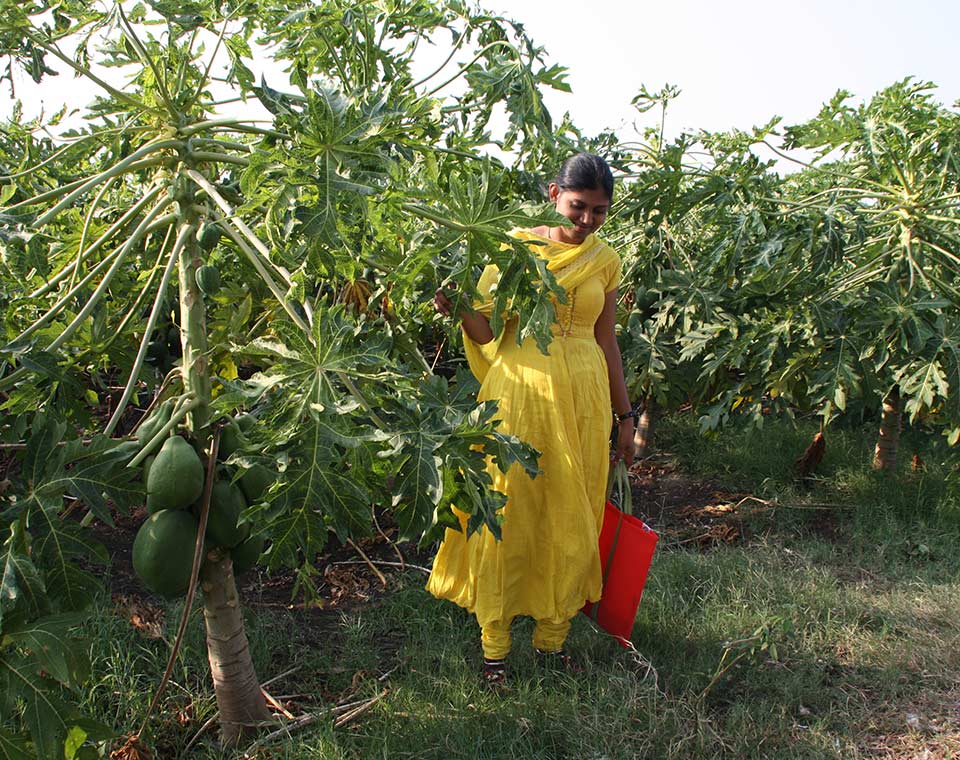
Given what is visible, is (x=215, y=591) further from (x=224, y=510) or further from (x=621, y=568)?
(x=621, y=568)

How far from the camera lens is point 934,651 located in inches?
105

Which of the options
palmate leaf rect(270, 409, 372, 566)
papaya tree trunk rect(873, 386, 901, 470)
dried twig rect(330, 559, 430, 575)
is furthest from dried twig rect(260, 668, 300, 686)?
papaya tree trunk rect(873, 386, 901, 470)

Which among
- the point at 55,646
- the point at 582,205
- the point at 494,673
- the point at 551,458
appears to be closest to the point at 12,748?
the point at 55,646

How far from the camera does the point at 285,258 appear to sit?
5.05ft

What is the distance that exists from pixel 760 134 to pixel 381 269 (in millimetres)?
2578

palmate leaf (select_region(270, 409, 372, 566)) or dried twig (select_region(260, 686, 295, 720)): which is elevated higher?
palmate leaf (select_region(270, 409, 372, 566))

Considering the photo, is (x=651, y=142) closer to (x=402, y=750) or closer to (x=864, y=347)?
(x=864, y=347)

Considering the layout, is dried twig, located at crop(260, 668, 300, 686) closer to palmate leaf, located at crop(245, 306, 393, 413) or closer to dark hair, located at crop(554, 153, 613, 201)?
palmate leaf, located at crop(245, 306, 393, 413)

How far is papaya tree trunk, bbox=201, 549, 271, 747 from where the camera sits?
6.17 ft

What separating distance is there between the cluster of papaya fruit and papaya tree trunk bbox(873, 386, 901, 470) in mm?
3403

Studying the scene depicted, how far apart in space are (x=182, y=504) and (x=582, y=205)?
1.31 m

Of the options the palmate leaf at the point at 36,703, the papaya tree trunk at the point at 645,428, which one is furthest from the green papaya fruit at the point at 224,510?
the papaya tree trunk at the point at 645,428

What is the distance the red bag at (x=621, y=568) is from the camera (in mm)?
2545

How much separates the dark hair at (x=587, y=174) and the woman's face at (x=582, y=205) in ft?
0.05
